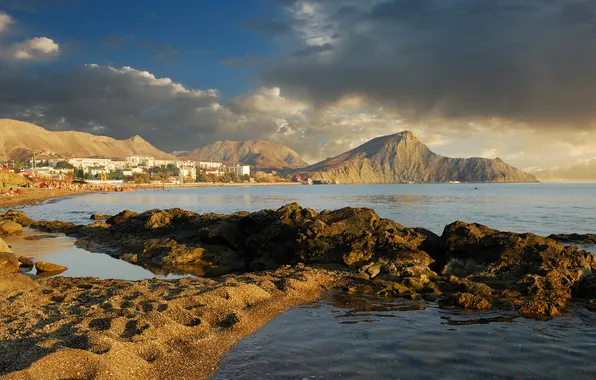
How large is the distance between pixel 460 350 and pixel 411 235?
10253 mm

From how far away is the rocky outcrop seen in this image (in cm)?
1379

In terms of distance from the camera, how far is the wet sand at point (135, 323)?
7.21 m

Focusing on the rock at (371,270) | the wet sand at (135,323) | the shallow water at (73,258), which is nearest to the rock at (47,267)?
the shallow water at (73,258)

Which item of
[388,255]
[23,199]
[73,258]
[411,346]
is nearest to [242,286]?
[411,346]

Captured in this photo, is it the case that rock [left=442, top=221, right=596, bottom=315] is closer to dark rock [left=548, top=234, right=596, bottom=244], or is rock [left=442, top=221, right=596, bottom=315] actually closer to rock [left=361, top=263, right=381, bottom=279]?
rock [left=361, top=263, right=381, bottom=279]

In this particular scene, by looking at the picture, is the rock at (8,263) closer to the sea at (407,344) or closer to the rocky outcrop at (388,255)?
the rocky outcrop at (388,255)

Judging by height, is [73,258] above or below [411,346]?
below

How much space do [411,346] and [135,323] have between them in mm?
6708

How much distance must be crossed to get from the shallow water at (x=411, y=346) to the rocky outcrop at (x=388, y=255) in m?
1.49

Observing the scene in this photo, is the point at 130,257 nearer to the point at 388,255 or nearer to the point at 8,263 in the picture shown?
the point at 8,263

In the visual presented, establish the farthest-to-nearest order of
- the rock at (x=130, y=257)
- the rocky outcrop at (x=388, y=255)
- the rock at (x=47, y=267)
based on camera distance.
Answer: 1. the rock at (x=130, y=257)
2. the rock at (x=47, y=267)
3. the rocky outcrop at (x=388, y=255)

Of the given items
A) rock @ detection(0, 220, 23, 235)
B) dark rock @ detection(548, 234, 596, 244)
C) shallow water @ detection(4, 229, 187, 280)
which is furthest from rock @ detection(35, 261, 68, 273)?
dark rock @ detection(548, 234, 596, 244)

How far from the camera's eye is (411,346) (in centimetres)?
935

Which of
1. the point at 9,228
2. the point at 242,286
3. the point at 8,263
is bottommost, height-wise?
the point at 9,228
